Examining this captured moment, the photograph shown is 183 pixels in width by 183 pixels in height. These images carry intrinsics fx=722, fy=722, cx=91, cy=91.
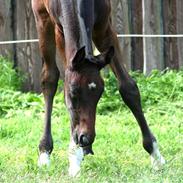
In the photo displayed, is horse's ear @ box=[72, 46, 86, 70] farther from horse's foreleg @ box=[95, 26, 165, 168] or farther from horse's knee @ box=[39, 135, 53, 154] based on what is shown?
horse's knee @ box=[39, 135, 53, 154]

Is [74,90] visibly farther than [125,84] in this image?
No

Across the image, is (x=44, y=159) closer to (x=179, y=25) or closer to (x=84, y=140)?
(x=84, y=140)

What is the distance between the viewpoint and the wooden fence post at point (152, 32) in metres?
10.4

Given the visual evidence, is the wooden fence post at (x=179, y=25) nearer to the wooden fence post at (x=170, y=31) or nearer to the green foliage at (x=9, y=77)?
the wooden fence post at (x=170, y=31)

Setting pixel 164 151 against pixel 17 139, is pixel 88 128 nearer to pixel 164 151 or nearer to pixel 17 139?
pixel 164 151

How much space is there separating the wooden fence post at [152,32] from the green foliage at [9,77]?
6.12 feet

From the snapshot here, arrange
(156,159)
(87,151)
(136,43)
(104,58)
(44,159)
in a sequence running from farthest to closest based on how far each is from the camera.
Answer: (136,43), (87,151), (44,159), (156,159), (104,58)

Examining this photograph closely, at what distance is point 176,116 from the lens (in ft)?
28.6

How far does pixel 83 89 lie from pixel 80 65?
194 mm

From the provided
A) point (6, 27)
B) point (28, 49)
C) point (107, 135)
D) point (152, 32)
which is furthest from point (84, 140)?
point (6, 27)

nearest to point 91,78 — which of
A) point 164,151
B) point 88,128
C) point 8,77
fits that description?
point 88,128

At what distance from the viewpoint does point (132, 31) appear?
10.7 m

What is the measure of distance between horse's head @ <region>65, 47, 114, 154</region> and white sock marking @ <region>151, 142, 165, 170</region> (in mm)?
746

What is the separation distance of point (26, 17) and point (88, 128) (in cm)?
553
